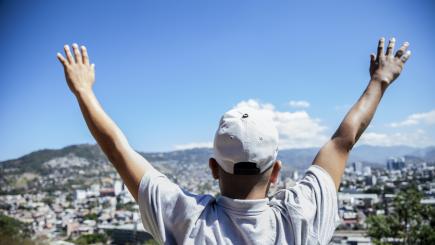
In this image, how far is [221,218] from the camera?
31.0 inches

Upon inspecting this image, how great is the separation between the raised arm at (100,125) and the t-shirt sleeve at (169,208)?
0.04m

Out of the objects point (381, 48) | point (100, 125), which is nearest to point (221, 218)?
point (100, 125)

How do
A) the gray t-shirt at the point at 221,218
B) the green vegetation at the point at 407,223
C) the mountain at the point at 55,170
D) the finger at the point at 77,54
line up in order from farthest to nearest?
1. the mountain at the point at 55,170
2. the green vegetation at the point at 407,223
3. the finger at the point at 77,54
4. the gray t-shirt at the point at 221,218

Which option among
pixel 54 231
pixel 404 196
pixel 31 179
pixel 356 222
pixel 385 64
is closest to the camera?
pixel 385 64

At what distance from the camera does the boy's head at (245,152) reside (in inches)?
30.9

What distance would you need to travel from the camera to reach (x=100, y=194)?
76.0m

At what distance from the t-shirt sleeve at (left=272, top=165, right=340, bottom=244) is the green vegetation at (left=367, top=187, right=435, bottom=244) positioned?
1624cm

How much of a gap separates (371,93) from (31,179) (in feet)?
332

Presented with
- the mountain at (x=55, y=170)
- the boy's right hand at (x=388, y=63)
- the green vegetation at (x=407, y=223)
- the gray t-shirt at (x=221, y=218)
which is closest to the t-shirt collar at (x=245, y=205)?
the gray t-shirt at (x=221, y=218)

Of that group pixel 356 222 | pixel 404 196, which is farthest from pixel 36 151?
pixel 404 196

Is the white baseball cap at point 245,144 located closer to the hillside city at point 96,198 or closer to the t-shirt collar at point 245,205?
the t-shirt collar at point 245,205

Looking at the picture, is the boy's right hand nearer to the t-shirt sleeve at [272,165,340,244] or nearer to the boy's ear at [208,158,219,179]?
the t-shirt sleeve at [272,165,340,244]

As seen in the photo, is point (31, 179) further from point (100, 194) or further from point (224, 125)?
point (224, 125)

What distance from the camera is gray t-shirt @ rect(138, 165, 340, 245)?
766mm
